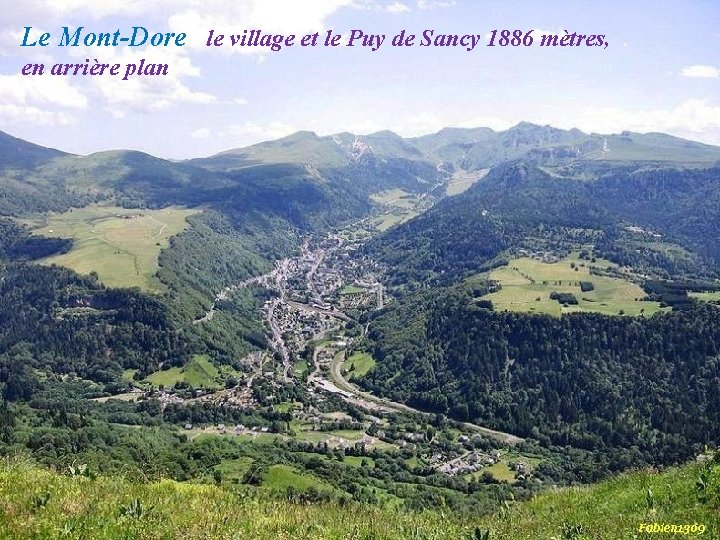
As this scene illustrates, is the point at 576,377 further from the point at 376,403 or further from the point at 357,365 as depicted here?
the point at 357,365

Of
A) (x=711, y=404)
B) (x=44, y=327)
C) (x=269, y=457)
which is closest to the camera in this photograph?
(x=269, y=457)

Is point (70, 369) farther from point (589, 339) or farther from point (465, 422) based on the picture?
point (589, 339)

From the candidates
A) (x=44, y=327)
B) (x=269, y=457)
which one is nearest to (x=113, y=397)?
(x=44, y=327)

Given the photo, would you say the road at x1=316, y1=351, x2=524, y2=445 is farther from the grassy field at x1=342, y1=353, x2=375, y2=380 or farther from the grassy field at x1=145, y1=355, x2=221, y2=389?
the grassy field at x1=145, y1=355, x2=221, y2=389

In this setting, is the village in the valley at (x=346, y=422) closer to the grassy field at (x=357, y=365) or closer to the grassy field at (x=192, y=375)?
the grassy field at (x=357, y=365)

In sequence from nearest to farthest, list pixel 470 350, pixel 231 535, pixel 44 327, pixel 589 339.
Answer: pixel 231 535
pixel 589 339
pixel 470 350
pixel 44 327

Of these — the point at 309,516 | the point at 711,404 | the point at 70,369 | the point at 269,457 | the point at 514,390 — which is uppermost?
the point at 309,516

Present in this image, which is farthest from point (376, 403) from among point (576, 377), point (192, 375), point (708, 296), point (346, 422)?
point (708, 296)

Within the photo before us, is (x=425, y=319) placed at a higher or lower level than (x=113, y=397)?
higher
